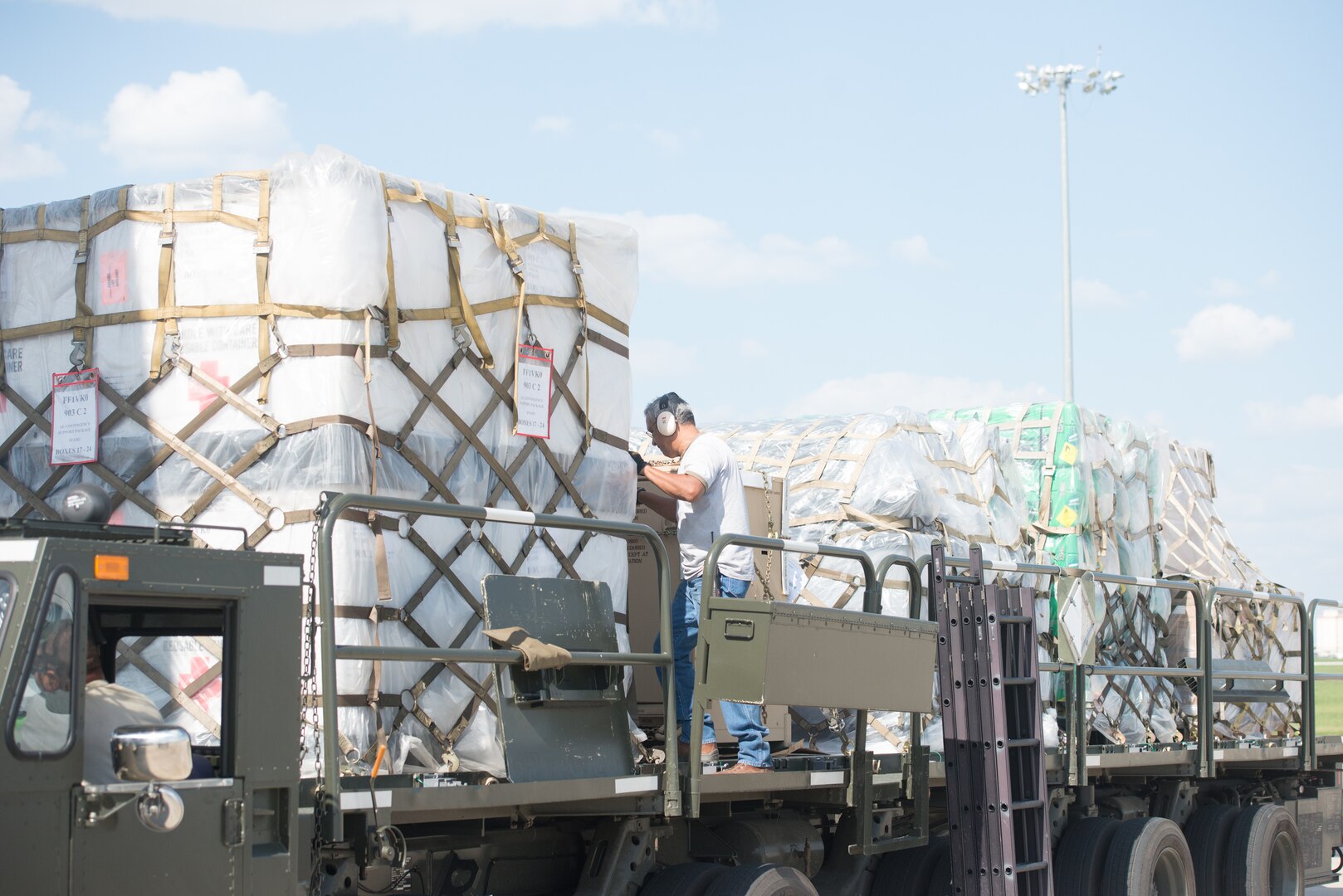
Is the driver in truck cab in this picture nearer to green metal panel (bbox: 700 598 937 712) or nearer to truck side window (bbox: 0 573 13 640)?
truck side window (bbox: 0 573 13 640)

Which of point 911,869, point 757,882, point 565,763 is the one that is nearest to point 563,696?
point 565,763

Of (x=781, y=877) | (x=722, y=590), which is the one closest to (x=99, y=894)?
(x=781, y=877)

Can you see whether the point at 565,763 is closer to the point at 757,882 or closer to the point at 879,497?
the point at 757,882

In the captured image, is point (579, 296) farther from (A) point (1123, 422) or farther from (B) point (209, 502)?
(A) point (1123, 422)

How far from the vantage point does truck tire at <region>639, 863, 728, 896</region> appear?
7051mm

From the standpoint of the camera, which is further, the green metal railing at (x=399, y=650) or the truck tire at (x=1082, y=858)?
the truck tire at (x=1082, y=858)

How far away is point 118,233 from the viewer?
712 cm

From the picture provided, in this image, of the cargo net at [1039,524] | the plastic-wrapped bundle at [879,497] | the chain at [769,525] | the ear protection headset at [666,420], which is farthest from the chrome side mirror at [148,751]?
the plastic-wrapped bundle at [879,497]

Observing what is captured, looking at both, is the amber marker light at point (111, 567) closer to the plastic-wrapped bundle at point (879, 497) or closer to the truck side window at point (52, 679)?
the truck side window at point (52, 679)

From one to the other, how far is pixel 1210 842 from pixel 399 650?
25.3ft

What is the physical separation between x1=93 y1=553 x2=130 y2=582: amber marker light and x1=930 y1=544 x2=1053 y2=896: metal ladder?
4.56m

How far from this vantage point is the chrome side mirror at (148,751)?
4.23m

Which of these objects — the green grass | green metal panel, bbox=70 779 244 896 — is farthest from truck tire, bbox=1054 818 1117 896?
the green grass

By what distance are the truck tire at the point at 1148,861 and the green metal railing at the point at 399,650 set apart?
14.0 feet
